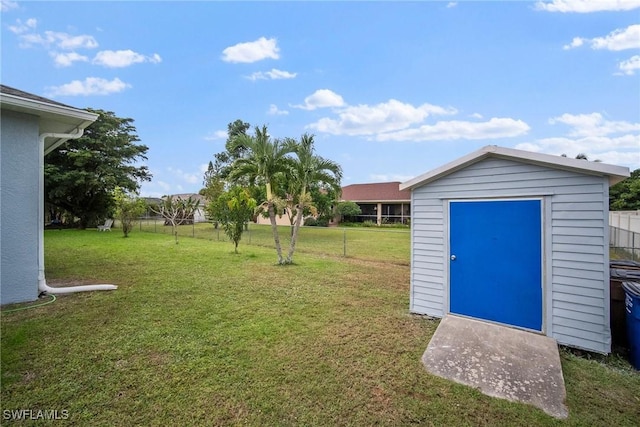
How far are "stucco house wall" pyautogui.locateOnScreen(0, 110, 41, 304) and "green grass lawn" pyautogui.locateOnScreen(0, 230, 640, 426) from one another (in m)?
0.67

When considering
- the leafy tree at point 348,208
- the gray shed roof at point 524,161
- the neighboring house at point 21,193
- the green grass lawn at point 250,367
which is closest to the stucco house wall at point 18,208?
the neighboring house at point 21,193

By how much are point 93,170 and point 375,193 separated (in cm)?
2508

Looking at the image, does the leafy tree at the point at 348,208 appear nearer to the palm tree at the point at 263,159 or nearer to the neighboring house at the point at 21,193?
the palm tree at the point at 263,159

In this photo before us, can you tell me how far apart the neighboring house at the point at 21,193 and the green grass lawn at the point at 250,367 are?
2.28 ft

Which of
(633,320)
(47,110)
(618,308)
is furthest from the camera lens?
(47,110)

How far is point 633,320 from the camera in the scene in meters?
3.36

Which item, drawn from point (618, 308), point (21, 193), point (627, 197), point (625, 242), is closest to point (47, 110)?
point (21, 193)

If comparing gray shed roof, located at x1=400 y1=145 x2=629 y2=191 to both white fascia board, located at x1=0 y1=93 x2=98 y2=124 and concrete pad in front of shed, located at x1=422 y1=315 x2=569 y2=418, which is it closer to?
concrete pad in front of shed, located at x1=422 y1=315 x2=569 y2=418

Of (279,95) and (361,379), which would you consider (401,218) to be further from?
(361,379)

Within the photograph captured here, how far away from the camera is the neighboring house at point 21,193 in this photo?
15.6 ft

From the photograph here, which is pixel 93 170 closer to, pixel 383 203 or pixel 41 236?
pixel 41 236

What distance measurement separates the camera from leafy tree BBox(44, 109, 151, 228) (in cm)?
2045

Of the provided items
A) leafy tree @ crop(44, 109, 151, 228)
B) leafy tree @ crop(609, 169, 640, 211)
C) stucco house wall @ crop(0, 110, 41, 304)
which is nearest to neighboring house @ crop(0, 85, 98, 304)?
stucco house wall @ crop(0, 110, 41, 304)

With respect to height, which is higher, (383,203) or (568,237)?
(383,203)
